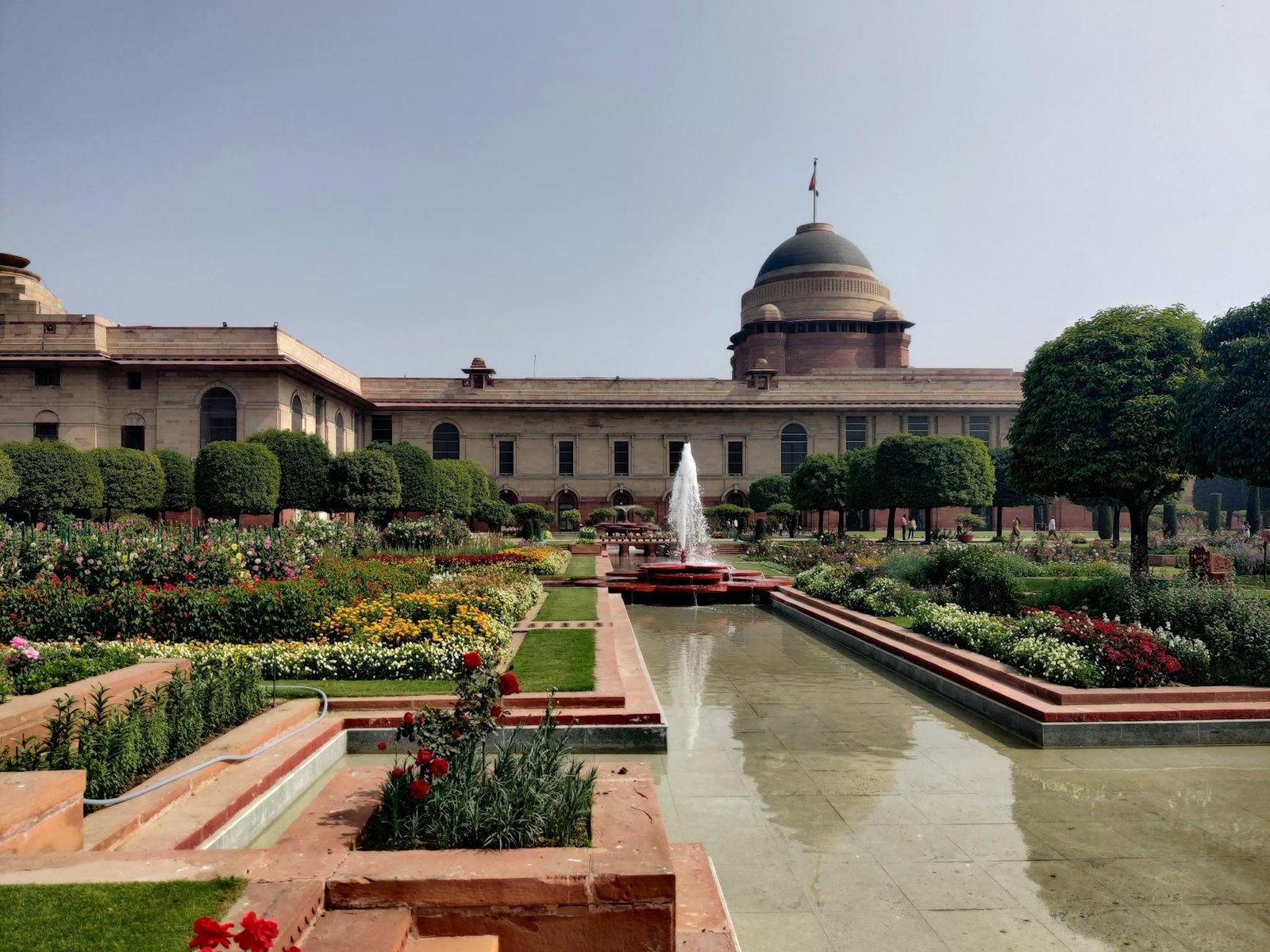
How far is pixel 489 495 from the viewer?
40.7 meters

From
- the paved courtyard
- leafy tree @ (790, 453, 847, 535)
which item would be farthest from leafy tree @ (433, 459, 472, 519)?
the paved courtyard

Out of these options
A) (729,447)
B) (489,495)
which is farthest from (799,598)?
(729,447)

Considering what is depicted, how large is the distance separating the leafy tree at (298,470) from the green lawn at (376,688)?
20982 millimetres

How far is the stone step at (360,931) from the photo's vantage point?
2.57 metres

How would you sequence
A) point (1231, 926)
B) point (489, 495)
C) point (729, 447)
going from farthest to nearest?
point (729, 447) → point (489, 495) → point (1231, 926)

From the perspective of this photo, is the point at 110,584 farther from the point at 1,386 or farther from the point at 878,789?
the point at 1,386

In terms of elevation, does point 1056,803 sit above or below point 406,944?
below

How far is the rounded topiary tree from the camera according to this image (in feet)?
79.3

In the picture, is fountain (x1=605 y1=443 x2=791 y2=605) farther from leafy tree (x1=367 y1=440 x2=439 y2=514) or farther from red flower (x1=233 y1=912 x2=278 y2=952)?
red flower (x1=233 y1=912 x2=278 y2=952)

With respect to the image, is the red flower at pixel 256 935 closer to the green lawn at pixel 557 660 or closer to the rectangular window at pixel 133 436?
the green lawn at pixel 557 660

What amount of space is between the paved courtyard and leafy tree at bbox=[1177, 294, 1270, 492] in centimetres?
686

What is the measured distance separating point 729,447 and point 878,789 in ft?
134

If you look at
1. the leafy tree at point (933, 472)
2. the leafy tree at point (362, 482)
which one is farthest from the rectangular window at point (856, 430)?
the leafy tree at point (362, 482)

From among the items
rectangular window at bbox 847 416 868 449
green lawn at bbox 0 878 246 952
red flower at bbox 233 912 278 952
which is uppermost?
rectangular window at bbox 847 416 868 449
